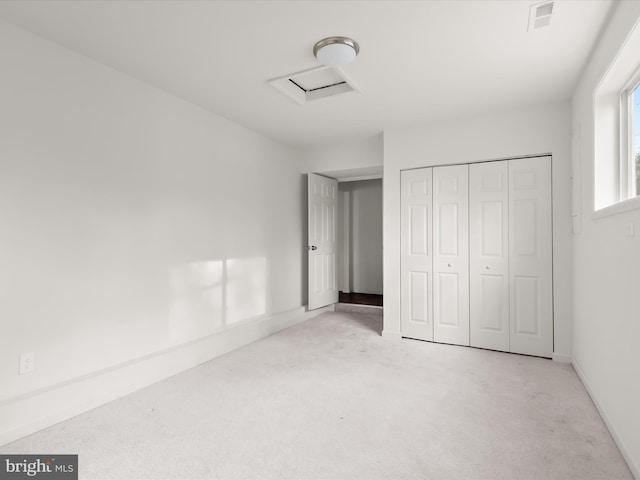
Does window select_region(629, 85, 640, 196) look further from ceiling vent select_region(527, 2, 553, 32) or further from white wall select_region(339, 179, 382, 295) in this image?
white wall select_region(339, 179, 382, 295)

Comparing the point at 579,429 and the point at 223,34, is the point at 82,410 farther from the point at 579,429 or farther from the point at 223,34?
the point at 579,429

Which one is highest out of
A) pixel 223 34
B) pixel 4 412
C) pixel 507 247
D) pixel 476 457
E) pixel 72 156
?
pixel 223 34

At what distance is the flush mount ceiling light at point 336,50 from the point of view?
2221 millimetres

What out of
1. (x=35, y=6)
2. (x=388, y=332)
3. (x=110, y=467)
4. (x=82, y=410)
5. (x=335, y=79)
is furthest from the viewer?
(x=388, y=332)

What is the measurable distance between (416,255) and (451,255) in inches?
14.7

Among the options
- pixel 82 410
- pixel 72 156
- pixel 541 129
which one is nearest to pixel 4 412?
pixel 82 410

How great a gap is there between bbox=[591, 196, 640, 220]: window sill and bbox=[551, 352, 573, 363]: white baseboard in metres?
1.53

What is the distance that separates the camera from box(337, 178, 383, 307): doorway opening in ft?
21.7

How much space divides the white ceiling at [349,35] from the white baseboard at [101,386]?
87.6 inches

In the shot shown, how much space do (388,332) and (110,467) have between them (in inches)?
116

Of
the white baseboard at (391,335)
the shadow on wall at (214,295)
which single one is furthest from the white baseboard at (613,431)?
the shadow on wall at (214,295)

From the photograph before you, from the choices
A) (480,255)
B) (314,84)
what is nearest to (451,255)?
(480,255)

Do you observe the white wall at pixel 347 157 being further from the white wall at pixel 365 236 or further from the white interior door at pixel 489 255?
the white wall at pixel 365 236

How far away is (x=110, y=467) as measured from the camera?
5.74 feet
